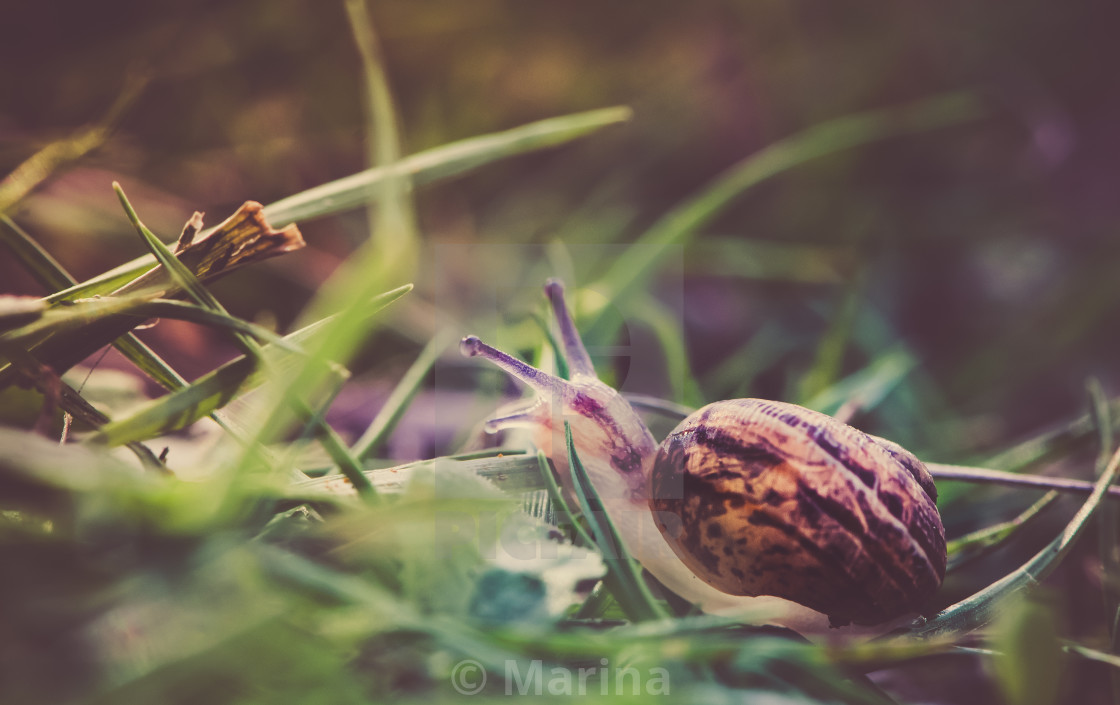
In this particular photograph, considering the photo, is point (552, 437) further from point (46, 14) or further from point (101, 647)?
point (46, 14)

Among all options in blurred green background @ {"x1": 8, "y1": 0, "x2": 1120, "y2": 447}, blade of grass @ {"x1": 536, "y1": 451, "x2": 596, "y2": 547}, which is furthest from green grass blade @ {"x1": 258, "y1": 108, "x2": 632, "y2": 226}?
blurred green background @ {"x1": 8, "y1": 0, "x2": 1120, "y2": 447}

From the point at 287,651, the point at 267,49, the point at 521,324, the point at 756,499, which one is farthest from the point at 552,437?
the point at 267,49

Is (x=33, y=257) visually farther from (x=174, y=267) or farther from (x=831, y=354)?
(x=831, y=354)

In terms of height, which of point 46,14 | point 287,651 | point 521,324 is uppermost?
point 46,14

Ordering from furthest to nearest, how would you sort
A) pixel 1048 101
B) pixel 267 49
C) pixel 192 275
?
pixel 1048 101 → pixel 267 49 → pixel 192 275

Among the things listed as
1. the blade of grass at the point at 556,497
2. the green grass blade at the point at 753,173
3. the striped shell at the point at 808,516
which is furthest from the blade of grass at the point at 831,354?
the blade of grass at the point at 556,497

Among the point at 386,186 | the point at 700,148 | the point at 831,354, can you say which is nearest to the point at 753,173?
the point at 831,354

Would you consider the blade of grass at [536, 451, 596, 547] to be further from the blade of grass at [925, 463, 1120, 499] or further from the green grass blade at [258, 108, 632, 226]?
the blade of grass at [925, 463, 1120, 499]

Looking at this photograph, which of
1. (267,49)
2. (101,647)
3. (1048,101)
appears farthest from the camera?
(1048,101)
